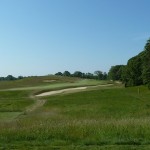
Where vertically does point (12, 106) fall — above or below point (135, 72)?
below

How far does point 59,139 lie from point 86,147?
7.52 feet

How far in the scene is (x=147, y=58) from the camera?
92.6m

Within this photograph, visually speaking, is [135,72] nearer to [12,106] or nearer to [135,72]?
[135,72]

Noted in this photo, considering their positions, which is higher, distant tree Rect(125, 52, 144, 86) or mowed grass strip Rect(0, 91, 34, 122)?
distant tree Rect(125, 52, 144, 86)

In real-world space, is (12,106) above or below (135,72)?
below

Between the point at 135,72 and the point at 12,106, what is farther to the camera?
the point at 135,72

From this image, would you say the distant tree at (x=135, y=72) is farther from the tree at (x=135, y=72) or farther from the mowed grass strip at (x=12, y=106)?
the mowed grass strip at (x=12, y=106)

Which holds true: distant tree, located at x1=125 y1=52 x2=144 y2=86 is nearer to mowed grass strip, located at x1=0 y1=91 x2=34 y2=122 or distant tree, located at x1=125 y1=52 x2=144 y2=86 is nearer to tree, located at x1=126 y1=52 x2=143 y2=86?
tree, located at x1=126 y1=52 x2=143 y2=86

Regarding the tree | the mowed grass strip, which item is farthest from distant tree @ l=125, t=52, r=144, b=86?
the mowed grass strip

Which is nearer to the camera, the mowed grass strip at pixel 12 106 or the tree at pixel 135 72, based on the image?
the mowed grass strip at pixel 12 106

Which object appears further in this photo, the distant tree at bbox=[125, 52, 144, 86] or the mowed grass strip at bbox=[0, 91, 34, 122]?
the distant tree at bbox=[125, 52, 144, 86]

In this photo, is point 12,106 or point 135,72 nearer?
point 12,106

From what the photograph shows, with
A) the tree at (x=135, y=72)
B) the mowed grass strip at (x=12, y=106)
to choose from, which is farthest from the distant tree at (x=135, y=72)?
the mowed grass strip at (x=12, y=106)

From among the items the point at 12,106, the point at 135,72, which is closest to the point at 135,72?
the point at 135,72
